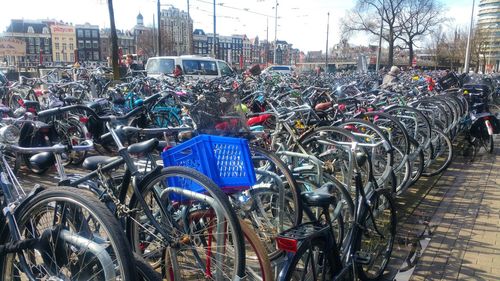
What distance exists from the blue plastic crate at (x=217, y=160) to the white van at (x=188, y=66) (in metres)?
10.4

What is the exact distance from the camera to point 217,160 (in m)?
2.29

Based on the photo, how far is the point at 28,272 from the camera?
2021mm

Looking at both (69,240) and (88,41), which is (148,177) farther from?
(88,41)

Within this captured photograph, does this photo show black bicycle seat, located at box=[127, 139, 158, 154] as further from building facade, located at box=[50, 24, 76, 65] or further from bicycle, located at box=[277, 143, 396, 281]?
building facade, located at box=[50, 24, 76, 65]

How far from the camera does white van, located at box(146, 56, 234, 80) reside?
12984 millimetres

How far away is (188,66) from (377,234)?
36.3 feet

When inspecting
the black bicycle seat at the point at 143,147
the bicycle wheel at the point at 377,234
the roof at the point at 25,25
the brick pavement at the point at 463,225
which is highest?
the roof at the point at 25,25

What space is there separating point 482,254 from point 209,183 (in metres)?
2.77

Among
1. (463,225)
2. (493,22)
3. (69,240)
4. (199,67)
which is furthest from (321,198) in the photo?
(493,22)

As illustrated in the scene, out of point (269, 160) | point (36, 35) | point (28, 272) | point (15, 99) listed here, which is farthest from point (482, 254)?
point (36, 35)

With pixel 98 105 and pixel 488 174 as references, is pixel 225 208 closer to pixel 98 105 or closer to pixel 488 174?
pixel 98 105

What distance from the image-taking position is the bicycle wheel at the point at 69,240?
1.62 meters

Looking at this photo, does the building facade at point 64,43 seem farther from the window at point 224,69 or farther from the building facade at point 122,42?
the window at point 224,69

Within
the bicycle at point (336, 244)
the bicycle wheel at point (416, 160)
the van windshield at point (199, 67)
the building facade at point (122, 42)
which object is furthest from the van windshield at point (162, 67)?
Answer: the building facade at point (122, 42)
